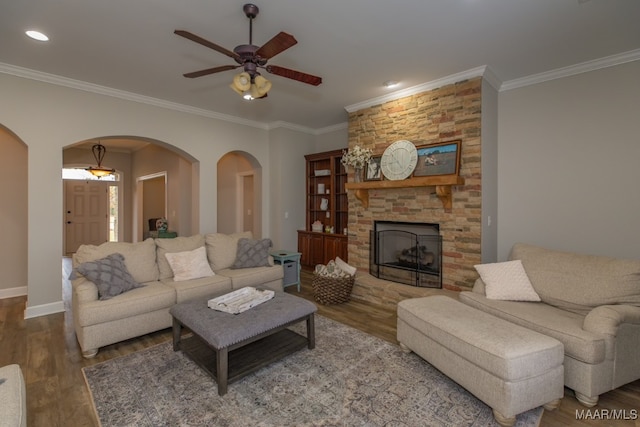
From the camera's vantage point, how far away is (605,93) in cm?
332

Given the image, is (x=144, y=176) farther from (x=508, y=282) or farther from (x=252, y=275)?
(x=508, y=282)

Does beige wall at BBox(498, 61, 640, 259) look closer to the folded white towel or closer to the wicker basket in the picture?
the wicker basket

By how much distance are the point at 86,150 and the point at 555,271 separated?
30.3 feet

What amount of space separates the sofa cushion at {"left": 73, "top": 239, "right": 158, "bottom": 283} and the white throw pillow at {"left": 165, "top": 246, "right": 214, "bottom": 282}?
7.6 inches

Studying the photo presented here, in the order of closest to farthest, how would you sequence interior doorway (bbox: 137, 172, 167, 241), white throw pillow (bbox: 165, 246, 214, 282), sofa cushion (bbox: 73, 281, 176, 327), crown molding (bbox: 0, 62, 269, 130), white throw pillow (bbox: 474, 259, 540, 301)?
1. sofa cushion (bbox: 73, 281, 176, 327)
2. white throw pillow (bbox: 474, 259, 540, 301)
3. crown molding (bbox: 0, 62, 269, 130)
4. white throw pillow (bbox: 165, 246, 214, 282)
5. interior doorway (bbox: 137, 172, 167, 241)

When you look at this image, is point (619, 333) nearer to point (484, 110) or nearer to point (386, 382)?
point (386, 382)

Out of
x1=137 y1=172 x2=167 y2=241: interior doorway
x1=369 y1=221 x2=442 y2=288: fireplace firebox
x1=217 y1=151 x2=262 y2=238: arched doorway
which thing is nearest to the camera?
x1=369 y1=221 x2=442 y2=288: fireplace firebox

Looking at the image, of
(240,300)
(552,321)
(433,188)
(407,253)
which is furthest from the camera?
(407,253)

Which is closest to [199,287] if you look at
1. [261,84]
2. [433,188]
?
[261,84]

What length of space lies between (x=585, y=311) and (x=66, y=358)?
440 cm

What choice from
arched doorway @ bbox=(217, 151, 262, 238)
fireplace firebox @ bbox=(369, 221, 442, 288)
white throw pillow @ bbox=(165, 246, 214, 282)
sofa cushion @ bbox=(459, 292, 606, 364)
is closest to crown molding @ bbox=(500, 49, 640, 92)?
fireplace firebox @ bbox=(369, 221, 442, 288)

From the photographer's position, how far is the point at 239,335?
2.24m

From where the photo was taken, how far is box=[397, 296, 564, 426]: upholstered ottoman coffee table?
188cm

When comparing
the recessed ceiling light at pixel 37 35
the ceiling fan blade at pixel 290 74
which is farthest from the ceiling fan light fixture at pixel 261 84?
the recessed ceiling light at pixel 37 35
